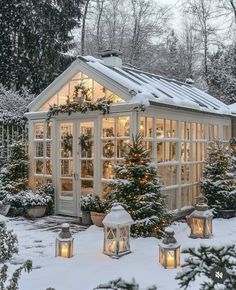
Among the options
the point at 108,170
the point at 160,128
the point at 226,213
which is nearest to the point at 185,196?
the point at 226,213

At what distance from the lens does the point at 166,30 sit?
2566 cm

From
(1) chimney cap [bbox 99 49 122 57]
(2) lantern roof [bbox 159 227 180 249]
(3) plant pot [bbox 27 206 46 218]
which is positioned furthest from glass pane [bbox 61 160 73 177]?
(2) lantern roof [bbox 159 227 180 249]

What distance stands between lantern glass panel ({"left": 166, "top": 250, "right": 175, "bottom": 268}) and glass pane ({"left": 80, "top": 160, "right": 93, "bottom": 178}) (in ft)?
12.6

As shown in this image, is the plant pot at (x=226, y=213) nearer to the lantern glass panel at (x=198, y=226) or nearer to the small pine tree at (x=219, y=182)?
the small pine tree at (x=219, y=182)

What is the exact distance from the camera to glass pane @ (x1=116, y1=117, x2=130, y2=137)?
8163 mm

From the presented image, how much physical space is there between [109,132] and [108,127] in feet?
0.37

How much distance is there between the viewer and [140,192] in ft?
23.6

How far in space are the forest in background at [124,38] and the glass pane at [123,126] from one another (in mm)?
9678

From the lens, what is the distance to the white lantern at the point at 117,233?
5773 millimetres

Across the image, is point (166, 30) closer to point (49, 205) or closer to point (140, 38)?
point (140, 38)

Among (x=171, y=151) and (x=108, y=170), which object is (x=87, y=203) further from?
(x=171, y=151)

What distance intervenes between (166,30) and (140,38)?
245cm

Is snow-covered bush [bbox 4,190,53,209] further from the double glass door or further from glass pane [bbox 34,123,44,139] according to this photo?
glass pane [bbox 34,123,44,139]

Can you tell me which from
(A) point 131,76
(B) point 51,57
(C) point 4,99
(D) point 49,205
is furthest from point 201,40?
(D) point 49,205
